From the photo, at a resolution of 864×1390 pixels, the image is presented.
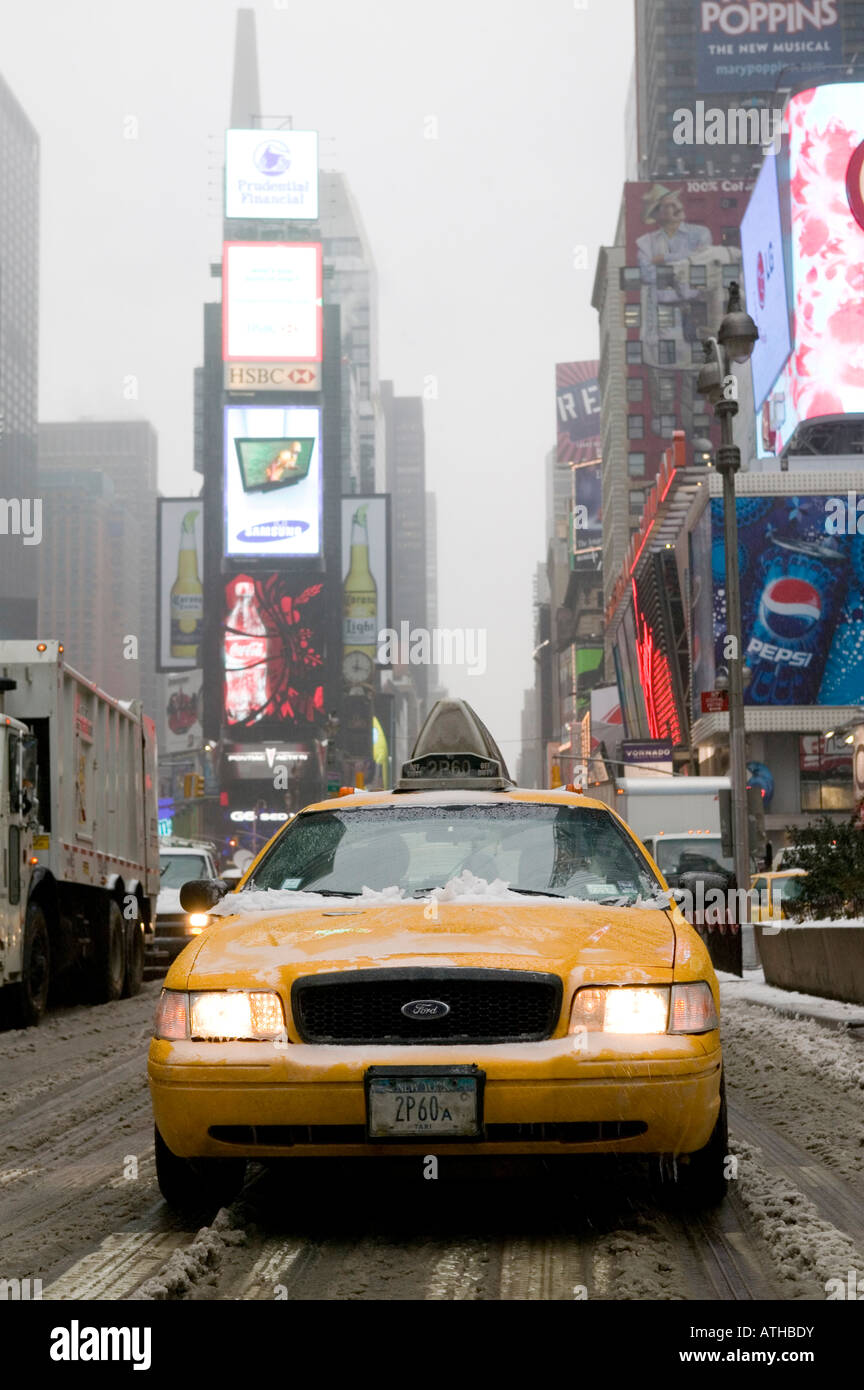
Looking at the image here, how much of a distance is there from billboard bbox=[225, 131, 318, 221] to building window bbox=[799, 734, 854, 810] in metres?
90.4

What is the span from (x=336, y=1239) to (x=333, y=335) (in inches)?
5589

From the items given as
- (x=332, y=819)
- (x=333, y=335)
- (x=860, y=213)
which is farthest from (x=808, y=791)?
(x=333, y=335)

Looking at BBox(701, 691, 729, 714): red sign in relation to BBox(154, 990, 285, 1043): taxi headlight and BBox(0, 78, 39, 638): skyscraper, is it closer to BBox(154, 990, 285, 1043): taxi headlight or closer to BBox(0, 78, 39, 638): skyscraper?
BBox(154, 990, 285, 1043): taxi headlight

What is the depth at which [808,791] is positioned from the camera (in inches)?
2714

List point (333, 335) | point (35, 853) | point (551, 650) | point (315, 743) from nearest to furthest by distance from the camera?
point (35, 853) → point (315, 743) → point (333, 335) → point (551, 650)

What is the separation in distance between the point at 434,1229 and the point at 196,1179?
0.83m

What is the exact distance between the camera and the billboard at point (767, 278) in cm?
6712

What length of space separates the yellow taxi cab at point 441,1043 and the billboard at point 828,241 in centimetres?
6262

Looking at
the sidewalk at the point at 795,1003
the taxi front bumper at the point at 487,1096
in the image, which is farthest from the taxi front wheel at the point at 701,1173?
the sidewalk at the point at 795,1003

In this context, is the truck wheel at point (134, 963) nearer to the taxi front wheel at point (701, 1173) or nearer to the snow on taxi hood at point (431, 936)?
the snow on taxi hood at point (431, 936)

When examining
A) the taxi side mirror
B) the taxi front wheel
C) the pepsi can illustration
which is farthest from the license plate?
the pepsi can illustration

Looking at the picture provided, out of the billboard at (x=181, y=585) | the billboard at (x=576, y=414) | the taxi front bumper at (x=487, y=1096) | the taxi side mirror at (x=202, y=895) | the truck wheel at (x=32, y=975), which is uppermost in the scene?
the billboard at (x=576, y=414)

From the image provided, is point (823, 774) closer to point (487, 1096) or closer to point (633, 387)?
point (633, 387)
